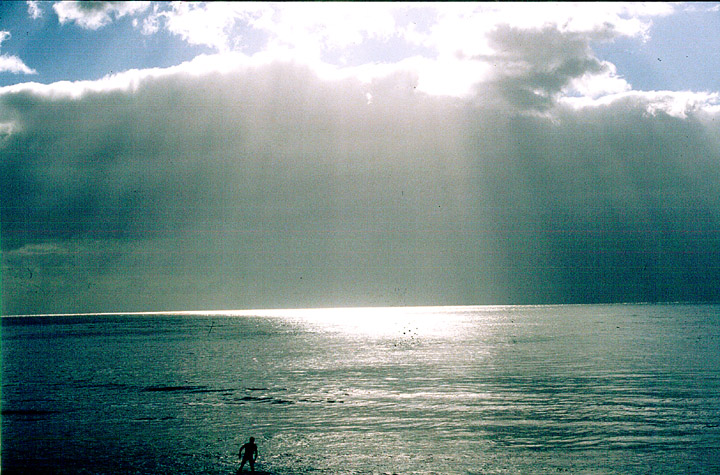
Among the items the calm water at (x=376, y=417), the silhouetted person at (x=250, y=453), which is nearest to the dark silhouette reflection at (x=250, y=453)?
the silhouetted person at (x=250, y=453)

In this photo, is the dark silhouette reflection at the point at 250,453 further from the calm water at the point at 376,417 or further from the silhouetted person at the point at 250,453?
the calm water at the point at 376,417

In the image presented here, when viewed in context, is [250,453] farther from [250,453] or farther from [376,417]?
[376,417]

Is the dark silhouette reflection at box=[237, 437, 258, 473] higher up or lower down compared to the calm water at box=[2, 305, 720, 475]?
higher up

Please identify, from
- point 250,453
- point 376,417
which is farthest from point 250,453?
point 376,417

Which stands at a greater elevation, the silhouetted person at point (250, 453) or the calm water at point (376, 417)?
the silhouetted person at point (250, 453)

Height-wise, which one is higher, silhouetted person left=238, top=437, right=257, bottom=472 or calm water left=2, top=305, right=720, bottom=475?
silhouetted person left=238, top=437, right=257, bottom=472

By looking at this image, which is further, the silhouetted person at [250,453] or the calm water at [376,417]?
the calm water at [376,417]

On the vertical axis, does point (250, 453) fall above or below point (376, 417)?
above

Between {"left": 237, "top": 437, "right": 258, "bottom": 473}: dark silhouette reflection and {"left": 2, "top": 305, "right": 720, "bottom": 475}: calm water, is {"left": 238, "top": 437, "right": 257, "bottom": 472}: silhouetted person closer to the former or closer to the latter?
{"left": 237, "top": 437, "right": 258, "bottom": 473}: dark silhouette reflection

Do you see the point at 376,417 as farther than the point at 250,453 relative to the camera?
Yes

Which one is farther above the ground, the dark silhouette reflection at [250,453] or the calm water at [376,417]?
the dark silhouette reflection at [250,453]

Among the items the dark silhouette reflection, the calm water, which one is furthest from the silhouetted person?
the calm water

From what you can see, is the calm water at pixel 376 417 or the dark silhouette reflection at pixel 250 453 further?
the calm water at pixel 376 417

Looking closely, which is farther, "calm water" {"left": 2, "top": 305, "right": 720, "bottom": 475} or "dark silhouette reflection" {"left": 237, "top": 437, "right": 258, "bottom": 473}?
"calm water" {"left": 2, "top": 305, "right": 720, "bottom": 475}
